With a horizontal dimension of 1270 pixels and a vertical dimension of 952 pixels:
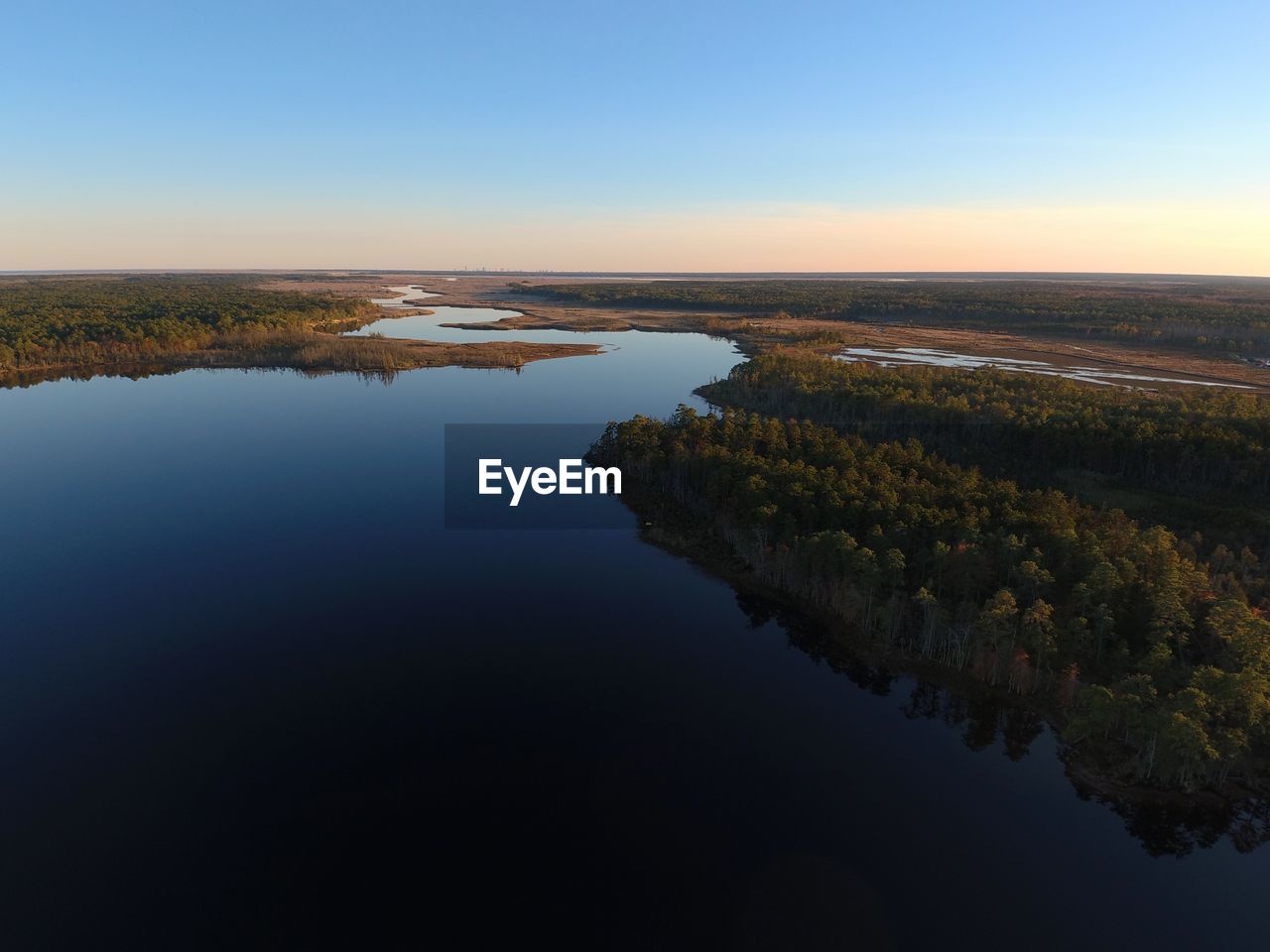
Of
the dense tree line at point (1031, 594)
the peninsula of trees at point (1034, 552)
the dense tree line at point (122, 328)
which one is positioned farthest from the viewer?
the dense tree line at point (122, 328)

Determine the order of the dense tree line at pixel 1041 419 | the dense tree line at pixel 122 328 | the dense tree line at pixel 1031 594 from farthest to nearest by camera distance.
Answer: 1. the dense tree line at pixel 122 328
2. the dense tree line at pixel 1041 419
3. the dense tree line at pixel 1031 594

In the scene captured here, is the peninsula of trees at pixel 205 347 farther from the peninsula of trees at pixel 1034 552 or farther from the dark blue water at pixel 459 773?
the dark blue water at pixel 459 773

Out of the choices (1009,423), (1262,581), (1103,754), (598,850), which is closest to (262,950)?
(598,850)

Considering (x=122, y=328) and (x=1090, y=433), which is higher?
(x=122, y=328)

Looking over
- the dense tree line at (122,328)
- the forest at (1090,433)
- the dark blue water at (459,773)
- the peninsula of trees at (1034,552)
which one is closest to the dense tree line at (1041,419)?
the forest at (1090,433)

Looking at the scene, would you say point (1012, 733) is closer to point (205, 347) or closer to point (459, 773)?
point (459, 773)

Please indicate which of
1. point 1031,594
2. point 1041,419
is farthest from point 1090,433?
point 1031,594

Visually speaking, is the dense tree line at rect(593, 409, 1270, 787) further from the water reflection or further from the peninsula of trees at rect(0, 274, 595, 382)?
the peninsula of trees at rect(0, 274, 595, 382)
